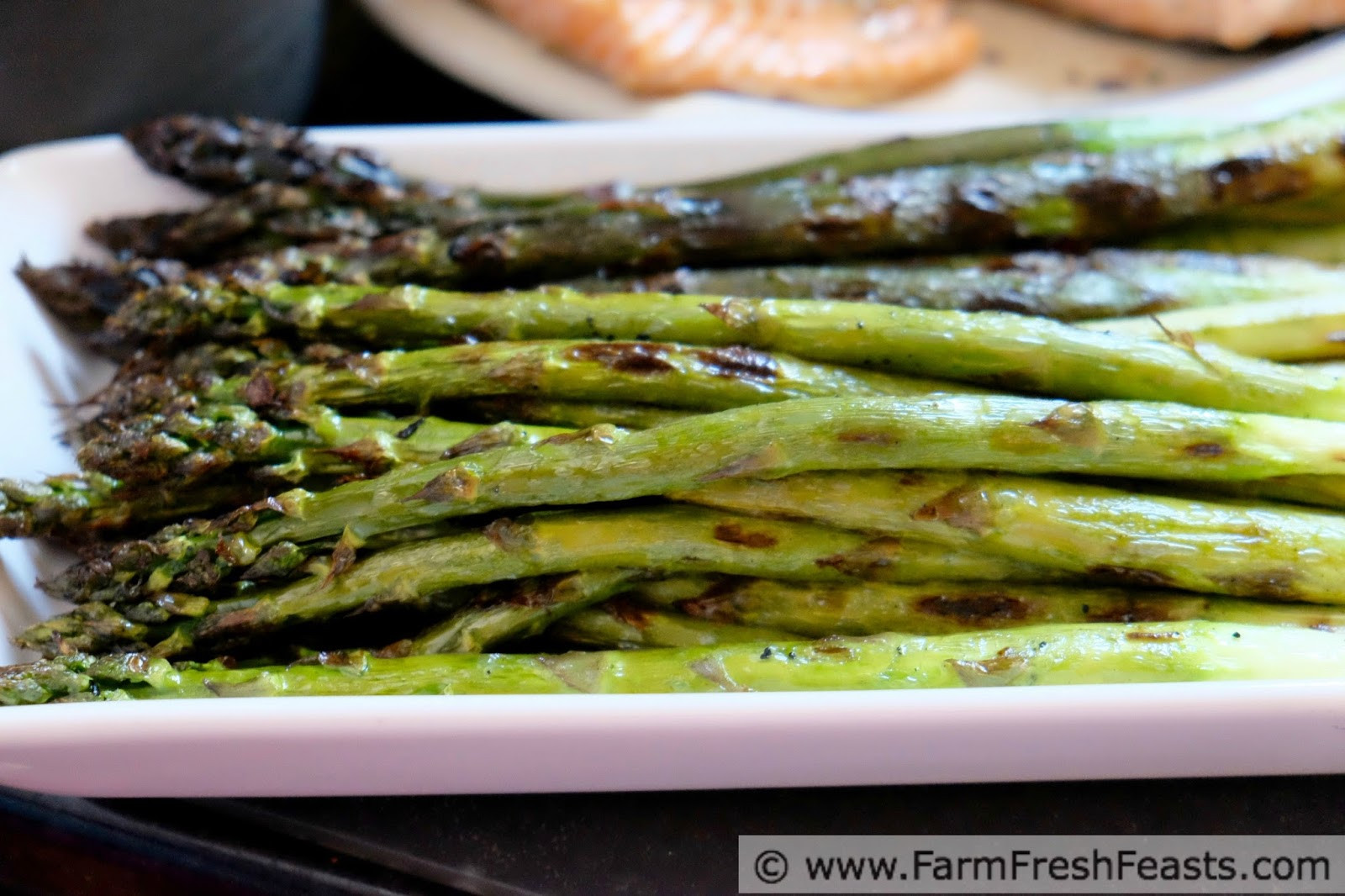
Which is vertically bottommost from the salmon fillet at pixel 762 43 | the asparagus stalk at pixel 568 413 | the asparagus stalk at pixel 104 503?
the asparagus stalk at pixel 104 503

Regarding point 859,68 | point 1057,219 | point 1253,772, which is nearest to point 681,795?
point 1253,772

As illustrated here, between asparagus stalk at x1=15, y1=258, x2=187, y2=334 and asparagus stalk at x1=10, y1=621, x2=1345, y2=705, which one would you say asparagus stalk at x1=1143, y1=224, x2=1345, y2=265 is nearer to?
asparagus stalk at x1=10, y1=621, x2=1345, y2=705

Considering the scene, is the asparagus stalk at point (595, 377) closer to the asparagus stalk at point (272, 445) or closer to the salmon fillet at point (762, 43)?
the asparagus stalk at point (272, 445)

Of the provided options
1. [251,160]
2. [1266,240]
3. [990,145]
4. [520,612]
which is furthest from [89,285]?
[1266,240]

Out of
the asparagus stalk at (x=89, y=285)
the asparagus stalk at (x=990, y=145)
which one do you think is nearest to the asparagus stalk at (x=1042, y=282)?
the asparagus stalk at (x=990, y=145)

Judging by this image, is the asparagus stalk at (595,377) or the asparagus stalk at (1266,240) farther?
A: the asparagus stalk at (1266,240)

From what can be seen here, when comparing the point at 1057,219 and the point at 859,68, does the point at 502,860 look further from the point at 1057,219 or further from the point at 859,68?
the point at 859,68

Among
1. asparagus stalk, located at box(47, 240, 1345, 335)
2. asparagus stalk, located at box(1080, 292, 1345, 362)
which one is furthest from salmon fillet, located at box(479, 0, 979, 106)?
asparagus stalk, located at box(1080, 292, 1345, 362)
